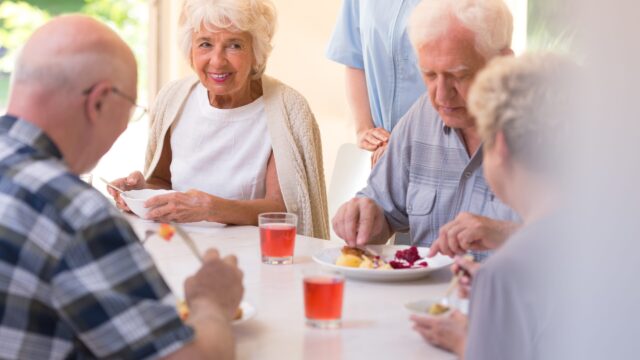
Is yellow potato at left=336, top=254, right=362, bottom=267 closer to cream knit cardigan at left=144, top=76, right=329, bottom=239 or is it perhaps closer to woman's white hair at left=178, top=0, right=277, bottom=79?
cream knit cardigan at left=144, top=76, right=329, bottom=239

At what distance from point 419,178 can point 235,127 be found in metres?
0.68

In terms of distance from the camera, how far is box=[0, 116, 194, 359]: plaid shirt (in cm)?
69

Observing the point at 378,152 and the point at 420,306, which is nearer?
the point at 420,306

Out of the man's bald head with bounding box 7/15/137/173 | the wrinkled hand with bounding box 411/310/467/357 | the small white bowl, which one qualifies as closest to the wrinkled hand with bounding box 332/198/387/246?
the small white bowl

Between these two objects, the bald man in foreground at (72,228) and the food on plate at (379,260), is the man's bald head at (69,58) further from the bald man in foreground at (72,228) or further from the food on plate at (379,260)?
the food on plate at (379,260)

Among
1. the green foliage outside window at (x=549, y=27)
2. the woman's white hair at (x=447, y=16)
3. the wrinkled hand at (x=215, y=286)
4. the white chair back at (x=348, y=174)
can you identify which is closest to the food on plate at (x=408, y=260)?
the woman's white hair at (x=447, y=16)

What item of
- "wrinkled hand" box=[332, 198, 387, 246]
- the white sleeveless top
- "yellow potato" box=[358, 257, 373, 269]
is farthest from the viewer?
the white sleeveless top

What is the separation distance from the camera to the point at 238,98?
83.8 inches

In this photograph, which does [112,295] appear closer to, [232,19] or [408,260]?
[408,260]

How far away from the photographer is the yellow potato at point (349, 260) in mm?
1324

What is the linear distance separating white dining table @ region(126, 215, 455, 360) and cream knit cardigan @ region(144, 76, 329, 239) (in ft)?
2.39

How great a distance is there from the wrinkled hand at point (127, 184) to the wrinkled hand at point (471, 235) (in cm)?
83

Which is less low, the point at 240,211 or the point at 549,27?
the point at 549,27

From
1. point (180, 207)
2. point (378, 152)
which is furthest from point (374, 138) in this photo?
point (180, 207)
